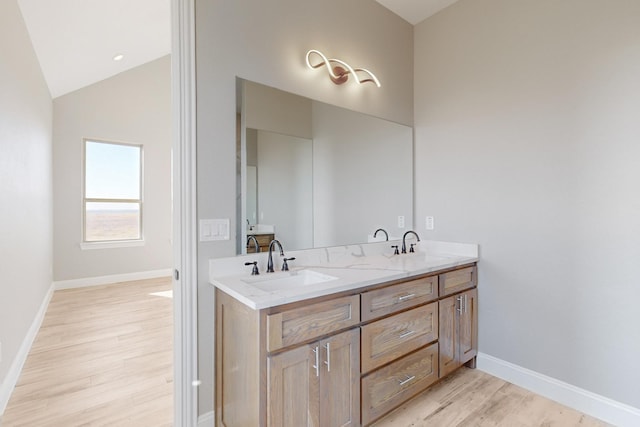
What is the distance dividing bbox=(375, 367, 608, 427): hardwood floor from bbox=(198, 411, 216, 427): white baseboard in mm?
923

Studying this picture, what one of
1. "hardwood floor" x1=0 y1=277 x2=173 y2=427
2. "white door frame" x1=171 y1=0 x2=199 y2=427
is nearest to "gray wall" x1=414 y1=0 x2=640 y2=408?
"white door frame" x1=171 y1=0 x2=199 y2=427

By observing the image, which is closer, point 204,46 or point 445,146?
point 204,46

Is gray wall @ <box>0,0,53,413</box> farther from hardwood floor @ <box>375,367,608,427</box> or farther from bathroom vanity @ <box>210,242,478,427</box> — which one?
hardwood floor @ <box>375,367,608,427</box>

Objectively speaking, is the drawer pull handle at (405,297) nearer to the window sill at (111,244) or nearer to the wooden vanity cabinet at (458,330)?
the wooden vanity cabinet at (458,330)

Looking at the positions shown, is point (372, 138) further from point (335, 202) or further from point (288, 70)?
point (288, 70)

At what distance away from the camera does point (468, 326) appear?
90.0 inches

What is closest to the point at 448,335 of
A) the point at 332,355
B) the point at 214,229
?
the point at 332,355

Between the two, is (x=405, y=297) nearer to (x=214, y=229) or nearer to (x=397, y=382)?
(x=397, y=382)

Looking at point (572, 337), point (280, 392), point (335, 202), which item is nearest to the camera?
point (280, 392)

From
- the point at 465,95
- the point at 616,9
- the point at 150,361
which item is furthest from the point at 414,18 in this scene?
the point at 150,361

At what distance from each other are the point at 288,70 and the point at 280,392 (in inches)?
70.4

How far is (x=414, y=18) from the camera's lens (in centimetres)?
272

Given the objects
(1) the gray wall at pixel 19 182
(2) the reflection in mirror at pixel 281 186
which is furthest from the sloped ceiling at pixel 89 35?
(2) the reflection in mirror at pixel 281 186

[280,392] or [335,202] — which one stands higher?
[335,202]
